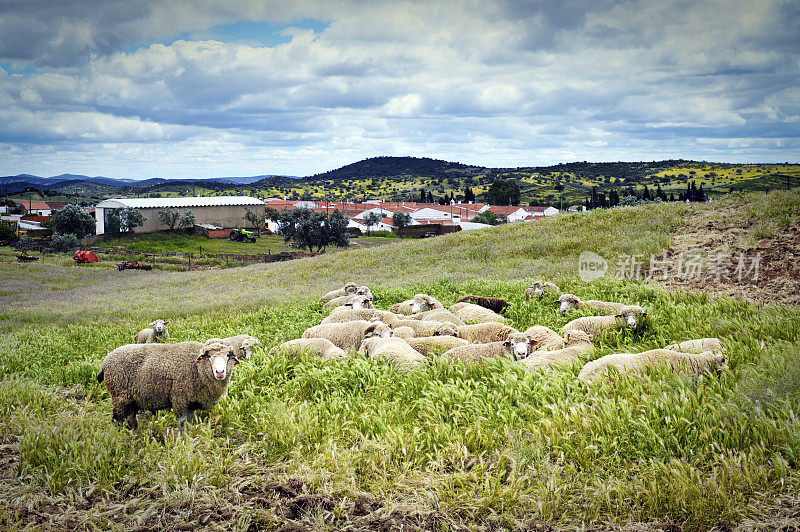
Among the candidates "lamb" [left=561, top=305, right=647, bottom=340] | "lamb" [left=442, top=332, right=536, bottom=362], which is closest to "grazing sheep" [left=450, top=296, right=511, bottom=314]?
"lamb" [left=561, top=305, right=647, bottom=340]

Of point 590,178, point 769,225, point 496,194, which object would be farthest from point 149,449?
point 590,178

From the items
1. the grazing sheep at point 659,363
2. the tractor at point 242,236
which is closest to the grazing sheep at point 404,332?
the grazing sheep at point 659,363

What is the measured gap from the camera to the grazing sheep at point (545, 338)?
10.0 meters

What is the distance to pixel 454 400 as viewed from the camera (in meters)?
7.12

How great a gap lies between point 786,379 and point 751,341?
6.62 ft

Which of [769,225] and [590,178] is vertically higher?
[590,178]

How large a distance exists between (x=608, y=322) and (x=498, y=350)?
3.43m

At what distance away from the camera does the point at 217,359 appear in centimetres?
621

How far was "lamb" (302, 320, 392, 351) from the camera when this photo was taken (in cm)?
1072

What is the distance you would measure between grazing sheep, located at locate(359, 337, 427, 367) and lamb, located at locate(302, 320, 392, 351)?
42cm

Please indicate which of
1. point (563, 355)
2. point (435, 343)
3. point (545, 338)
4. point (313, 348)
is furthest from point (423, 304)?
point (563, 355)

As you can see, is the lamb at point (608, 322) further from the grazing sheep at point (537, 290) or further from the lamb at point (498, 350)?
the grazing sheep at point (537, 290)

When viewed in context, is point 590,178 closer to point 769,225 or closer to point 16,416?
point 769,225

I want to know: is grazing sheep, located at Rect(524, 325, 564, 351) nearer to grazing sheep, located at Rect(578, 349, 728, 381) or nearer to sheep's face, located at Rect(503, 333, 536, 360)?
sheep's face, located at Rect(503, 333, 536, 360)
